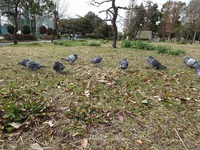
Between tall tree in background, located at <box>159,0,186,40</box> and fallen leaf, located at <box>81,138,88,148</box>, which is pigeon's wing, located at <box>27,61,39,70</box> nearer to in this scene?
fallen leaf, located at <box>81,138,88,148</box>

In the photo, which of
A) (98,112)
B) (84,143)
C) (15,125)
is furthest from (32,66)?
(84,143)

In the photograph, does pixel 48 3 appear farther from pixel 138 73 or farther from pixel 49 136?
pixel 49 136

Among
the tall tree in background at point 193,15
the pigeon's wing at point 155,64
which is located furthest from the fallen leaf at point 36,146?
the tall tree in background at point 193,15

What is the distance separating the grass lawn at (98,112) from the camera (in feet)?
4.28

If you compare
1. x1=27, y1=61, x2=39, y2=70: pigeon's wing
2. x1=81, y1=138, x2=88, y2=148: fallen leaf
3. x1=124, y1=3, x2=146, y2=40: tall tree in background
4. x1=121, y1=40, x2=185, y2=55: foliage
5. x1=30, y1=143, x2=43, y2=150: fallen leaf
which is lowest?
x1=30, y1=143, x2=43, y2=150: fallen leaf

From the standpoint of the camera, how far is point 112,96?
2.08 metres

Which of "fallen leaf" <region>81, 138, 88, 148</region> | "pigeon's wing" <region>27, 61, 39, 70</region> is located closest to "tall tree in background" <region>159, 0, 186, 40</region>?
"pigeon's wing" <region>27, 61, 39, 70</region>

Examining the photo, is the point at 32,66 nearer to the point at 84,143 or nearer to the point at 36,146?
the point at 36,146

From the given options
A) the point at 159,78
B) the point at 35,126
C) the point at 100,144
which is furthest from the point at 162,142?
the point at 159,78

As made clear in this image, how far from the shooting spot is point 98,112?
5.56ft

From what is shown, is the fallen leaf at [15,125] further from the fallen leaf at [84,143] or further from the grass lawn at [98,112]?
the fallen leaf at [84,143]

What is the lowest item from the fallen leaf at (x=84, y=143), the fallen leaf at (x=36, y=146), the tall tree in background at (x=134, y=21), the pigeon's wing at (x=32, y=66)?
the fallen leaf at (x=36, y=146)

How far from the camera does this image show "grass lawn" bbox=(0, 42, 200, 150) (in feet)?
4.28

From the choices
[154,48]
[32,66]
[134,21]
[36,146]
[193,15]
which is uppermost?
[193,15]
